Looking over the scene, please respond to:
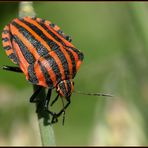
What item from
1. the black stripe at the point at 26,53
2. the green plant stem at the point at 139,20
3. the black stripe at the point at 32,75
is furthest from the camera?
the black stripe at the point at 26,53

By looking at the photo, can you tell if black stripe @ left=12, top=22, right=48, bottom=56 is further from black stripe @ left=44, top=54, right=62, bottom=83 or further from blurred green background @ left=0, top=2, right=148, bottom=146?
blurred green background @ left=0, top=2, right=148, bottom=146

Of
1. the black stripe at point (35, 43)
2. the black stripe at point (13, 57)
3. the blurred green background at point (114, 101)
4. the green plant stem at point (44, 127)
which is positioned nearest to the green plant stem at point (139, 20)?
the blurred green background at point (114, 101)

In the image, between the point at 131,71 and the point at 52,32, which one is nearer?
the point at 131,71

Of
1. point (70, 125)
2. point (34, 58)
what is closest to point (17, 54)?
point (34, 58)

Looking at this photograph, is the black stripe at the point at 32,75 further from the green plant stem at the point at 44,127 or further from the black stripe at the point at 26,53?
the green plant stem at the point at 44,127

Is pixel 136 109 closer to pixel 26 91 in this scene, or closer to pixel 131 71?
pixel 131 71

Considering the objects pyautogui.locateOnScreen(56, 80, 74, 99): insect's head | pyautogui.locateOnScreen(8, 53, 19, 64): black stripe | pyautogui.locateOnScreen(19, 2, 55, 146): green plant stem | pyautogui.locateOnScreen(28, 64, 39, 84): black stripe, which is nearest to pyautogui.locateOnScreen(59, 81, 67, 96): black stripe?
pyautogui.locateOnScreen(56, 80, 74, 99): insect's head

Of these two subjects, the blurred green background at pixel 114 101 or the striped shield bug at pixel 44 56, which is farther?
the striped shield bug at pixel 44 56

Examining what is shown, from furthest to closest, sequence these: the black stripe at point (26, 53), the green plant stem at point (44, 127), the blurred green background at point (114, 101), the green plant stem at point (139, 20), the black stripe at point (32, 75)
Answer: the black stripe at point (26, 53) < the black stripe at point (32, 75) < the blurred green background at point (114, 101) < the green plant stem at point (139, 20) < the green plant stem at point (44, 127)
